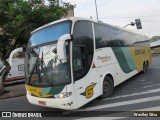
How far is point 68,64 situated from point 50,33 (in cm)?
145

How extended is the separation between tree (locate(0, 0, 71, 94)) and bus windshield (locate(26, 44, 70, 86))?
565 centimetres

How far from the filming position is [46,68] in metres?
8.38

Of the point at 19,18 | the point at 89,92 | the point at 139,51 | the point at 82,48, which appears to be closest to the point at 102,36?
the point at 82,48

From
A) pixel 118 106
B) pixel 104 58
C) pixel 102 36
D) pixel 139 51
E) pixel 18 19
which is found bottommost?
pixel 118 106

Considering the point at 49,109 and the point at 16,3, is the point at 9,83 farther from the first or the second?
the point at 49,109

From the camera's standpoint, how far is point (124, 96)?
1058 cm

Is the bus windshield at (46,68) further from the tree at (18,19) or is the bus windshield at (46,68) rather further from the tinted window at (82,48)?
the tree at (18,19)

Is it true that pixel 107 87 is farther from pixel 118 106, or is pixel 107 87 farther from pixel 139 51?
pixel 139 51

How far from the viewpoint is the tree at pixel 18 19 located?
14.3 metres

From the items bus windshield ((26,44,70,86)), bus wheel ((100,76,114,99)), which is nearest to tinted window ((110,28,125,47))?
bus wheel ((100,76,114,99))

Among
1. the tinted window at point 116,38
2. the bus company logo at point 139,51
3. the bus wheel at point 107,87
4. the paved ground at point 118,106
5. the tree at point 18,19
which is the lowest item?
the paved ground at point 118,106

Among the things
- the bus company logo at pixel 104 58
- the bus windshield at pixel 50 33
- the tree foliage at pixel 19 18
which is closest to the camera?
the bus windshield at pixel 50 33

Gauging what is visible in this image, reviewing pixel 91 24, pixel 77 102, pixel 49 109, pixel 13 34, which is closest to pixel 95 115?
pixel 77 102

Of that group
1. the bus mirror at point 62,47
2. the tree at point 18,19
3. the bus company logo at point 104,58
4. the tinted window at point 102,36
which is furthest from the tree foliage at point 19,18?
the bus mirror at point 62,47
